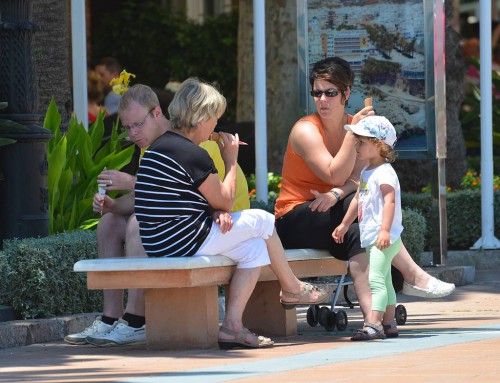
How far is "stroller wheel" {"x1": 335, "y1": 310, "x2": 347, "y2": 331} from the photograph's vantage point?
290 inches

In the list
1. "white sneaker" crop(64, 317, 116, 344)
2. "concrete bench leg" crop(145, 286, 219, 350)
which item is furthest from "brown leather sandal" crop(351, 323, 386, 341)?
"white sneaker" crop(64, 317, 116, 344)

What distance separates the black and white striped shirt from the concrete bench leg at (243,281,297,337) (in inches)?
31.8

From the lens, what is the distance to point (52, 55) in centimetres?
1032

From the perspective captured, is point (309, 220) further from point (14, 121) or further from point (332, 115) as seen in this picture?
point (14, 121)

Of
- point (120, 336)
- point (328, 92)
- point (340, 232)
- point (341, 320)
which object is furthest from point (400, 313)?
point (120, 336)

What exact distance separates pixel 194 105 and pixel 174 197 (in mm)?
462

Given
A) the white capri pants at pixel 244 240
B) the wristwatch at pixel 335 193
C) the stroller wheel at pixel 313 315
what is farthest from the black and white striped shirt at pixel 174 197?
the stroller wheel at pixel 313 315

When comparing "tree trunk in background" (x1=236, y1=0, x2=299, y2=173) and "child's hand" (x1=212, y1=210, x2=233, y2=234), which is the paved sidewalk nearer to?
"child's hand" (x1=212, y1=210, x2=233, y2=234)

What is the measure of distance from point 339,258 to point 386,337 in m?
0.57

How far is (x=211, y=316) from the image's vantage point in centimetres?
668

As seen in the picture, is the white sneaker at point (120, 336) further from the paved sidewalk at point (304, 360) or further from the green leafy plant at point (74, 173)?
the green leafy plant at point (74, 173)

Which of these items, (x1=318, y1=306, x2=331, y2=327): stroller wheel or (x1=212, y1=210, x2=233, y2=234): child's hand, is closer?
(x1=212, y1=210, x2=233, y2=234): child's hand

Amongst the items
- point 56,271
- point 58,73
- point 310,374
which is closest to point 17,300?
point 56,271

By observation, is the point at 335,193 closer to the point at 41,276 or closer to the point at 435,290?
the point at 435,290
